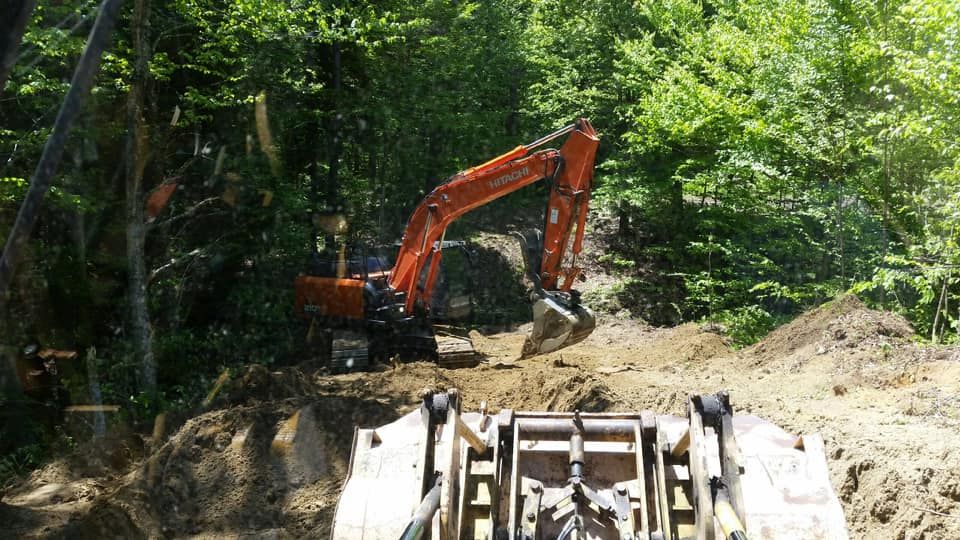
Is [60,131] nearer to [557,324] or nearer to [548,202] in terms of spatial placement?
[557,324]

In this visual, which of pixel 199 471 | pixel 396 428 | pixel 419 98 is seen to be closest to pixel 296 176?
pixel 419 98

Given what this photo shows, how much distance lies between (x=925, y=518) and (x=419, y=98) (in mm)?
14616

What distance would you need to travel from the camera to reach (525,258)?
1266 centimetres

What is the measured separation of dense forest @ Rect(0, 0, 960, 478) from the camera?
10.2 m

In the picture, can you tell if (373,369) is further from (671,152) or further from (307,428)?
(671,152)

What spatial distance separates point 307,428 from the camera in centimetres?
852

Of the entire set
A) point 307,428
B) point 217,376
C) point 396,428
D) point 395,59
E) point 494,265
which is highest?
point 395,59

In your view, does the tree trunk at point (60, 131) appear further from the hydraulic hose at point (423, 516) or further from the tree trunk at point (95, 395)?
the tree trunk at point (95, 395)

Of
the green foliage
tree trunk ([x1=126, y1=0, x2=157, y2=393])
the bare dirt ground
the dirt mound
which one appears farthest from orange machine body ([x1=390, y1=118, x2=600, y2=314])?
tree trunk ([x1=126, y1=0, x2=157, y2=393])

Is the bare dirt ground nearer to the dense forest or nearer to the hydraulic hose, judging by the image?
the dense forest

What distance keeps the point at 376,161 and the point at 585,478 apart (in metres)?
15.0

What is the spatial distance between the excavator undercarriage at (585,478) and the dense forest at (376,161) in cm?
588

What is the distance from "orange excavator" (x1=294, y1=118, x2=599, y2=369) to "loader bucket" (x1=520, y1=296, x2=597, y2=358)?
14 mm

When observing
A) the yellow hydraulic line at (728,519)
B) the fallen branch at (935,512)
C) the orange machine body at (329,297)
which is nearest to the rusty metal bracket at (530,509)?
the yellow hydraulic line at (728,519)
